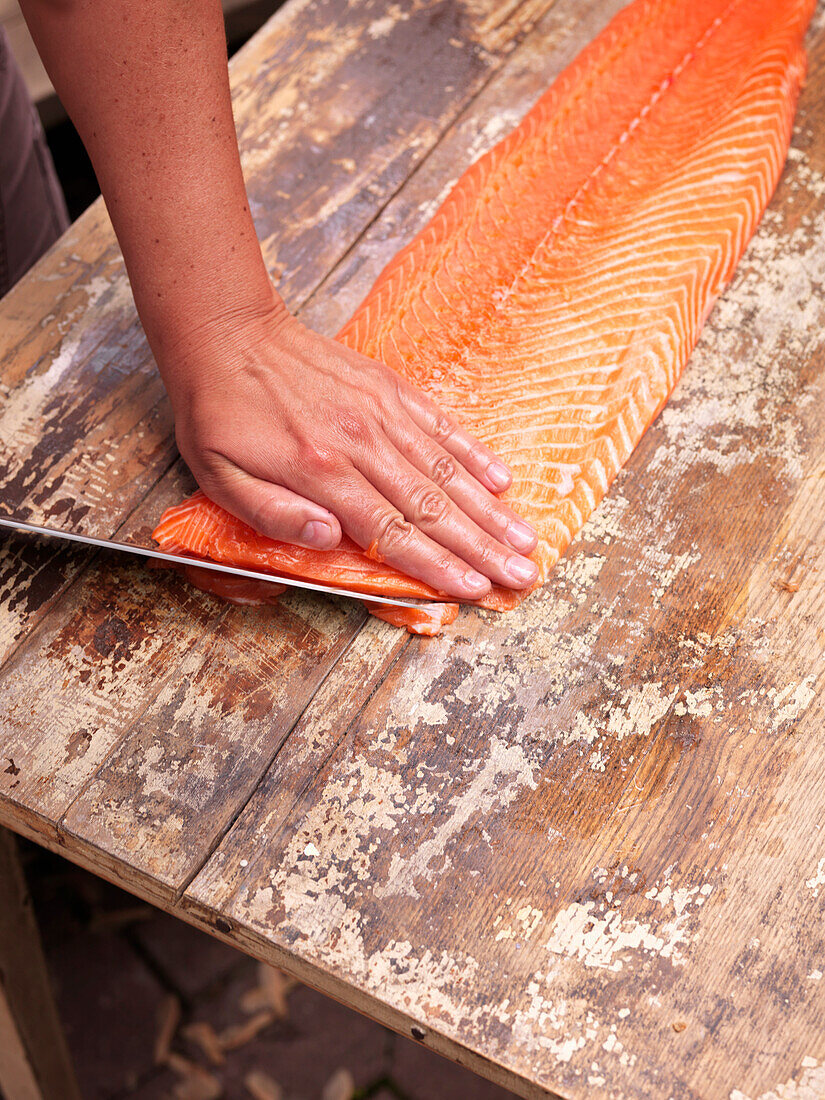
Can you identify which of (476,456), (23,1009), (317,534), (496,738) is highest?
(317,534)

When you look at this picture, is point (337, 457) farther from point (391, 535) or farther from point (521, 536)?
point (521, 536)

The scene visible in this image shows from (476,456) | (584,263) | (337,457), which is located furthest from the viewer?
(584,263)

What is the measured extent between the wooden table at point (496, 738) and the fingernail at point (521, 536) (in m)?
0.10

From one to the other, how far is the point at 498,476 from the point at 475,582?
0.25 meters

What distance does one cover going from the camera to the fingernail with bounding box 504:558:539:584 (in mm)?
1755

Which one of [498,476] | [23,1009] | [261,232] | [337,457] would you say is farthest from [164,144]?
[23,1009]

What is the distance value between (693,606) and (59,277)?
5.55ft

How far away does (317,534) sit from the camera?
5.58 feet

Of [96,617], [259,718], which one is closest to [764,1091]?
[259,718]

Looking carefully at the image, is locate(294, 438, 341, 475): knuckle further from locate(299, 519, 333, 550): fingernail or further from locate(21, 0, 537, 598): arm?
locate(299, 519, 333, 550): fingernail

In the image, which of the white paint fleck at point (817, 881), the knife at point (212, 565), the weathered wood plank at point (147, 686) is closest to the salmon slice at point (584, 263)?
the knife at point (212, 565)

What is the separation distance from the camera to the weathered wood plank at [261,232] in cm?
193

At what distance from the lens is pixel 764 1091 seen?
136 cm

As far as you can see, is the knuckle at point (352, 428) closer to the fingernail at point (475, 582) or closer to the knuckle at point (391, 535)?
the knuckle at point (391, 535)
